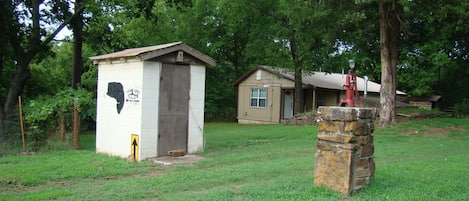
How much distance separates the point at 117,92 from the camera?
34.4ft

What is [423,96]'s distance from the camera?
33062mm

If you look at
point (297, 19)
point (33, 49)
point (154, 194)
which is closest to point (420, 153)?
point (154, 194)

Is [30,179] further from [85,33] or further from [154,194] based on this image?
[85,33]

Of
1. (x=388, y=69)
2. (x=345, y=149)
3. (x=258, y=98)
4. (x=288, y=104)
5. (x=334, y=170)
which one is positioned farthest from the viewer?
(x=258, y=98)

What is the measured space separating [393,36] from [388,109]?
10.0 ft

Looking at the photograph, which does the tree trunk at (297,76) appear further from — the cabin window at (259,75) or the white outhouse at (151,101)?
the white outhouse at (151,101)

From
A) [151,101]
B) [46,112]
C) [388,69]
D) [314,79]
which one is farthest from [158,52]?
[314,79]

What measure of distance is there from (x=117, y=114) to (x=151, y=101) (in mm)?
1128

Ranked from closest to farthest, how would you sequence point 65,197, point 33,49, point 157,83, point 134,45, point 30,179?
point 65,197 → point 30,179 → point 157,83 → point 33,49 → point 134,45

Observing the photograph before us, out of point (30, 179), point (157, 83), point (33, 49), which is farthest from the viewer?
point (33, 49)

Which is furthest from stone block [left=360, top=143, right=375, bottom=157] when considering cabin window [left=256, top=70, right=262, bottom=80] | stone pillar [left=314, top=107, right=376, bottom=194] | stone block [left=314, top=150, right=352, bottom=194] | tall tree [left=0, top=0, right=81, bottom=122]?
cabin window [left=256, top=70, right=262, bottom=80]

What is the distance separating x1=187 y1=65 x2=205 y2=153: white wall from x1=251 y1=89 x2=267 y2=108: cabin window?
16.0 meters

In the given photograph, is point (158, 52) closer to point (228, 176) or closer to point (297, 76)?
point (228, 176)

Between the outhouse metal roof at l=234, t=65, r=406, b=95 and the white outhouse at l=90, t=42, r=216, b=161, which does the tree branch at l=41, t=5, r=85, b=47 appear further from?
the outhouse metal roof at l=234, t=65, r=406, b=95
